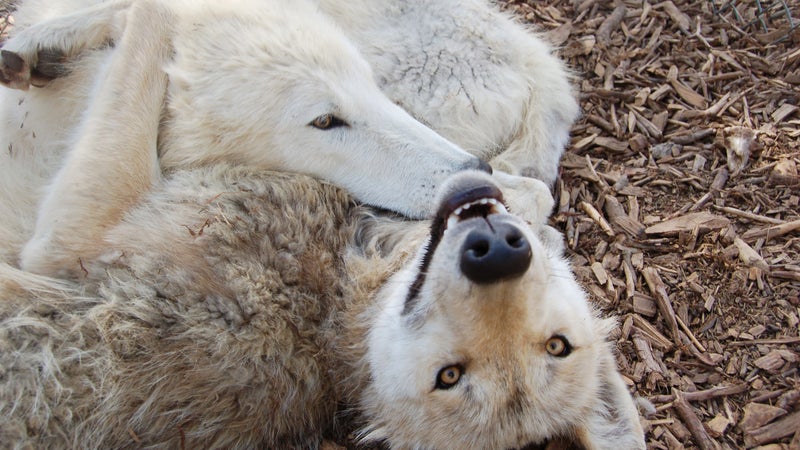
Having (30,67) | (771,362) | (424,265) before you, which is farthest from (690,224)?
(30,67)

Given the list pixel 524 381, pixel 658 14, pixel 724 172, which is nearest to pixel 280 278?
pixel 524 381

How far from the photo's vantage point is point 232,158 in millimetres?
3320

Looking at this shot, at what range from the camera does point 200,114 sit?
327cm

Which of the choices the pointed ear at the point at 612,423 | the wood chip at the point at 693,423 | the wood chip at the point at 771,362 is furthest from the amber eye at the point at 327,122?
the wood chip at the point at 771,362

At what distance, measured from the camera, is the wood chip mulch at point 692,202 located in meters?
3.20

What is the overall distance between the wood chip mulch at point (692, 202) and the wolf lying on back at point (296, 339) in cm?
54

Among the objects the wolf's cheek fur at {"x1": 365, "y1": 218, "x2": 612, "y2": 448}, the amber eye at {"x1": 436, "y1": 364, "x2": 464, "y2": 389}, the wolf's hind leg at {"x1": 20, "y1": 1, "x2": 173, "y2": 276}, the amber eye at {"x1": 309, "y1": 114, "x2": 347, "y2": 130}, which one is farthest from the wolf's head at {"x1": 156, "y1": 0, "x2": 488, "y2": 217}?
the amber eye at {"x1": 436, "y1": 364, "x2": 464, "y2": 389}

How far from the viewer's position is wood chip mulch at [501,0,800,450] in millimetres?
3197

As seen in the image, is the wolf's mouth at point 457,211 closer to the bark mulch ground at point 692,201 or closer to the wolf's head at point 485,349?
the wolf's head at point 485,349

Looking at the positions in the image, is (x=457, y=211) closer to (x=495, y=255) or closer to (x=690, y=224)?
(x=495, y=255)

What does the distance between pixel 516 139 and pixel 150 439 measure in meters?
2.43

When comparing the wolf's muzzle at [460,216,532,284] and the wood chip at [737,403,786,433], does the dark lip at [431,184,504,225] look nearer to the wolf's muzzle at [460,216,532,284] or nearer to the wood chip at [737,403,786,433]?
the wolf's muzzle at [460,216,532,284]

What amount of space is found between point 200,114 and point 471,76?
146 centimetres

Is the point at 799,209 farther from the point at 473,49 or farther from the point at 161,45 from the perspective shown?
the point at 161,45
